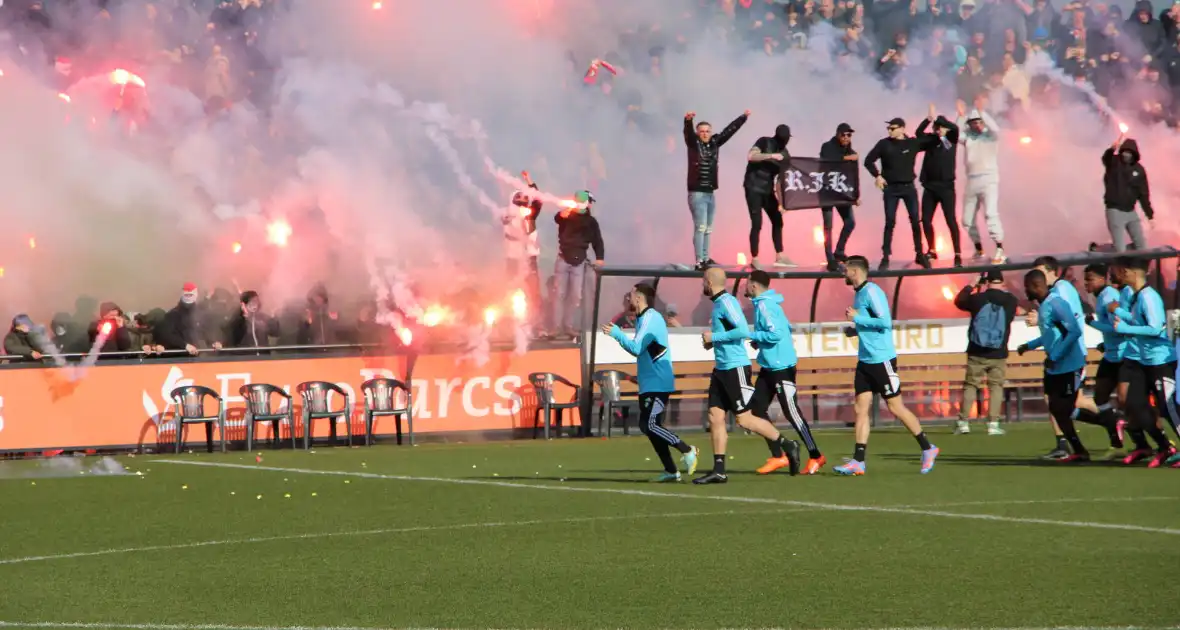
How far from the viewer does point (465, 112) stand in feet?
111

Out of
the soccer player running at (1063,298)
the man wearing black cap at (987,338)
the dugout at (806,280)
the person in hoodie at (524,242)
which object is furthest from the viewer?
the person in hoodie at (524,242)

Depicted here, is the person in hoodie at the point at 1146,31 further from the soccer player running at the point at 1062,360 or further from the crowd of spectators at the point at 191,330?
the crowd of spectators at the point at 191,330

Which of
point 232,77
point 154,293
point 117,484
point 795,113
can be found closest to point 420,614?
point 117,484

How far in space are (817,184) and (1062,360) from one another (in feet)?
29.3

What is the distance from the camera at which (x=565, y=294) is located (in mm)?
24891

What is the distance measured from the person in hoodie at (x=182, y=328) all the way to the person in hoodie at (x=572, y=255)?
5159 millimetres

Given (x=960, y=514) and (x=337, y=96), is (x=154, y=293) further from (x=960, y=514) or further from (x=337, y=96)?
(x=960, y=514)

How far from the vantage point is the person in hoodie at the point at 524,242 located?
83.2ft

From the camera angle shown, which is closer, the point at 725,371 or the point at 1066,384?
the point at 725,371

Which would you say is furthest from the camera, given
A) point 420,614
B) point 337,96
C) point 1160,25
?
point 337,96

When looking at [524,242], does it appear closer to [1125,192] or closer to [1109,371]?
[1125,192]

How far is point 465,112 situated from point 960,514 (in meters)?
23.5

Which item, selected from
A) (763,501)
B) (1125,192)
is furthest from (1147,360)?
(1125,192)

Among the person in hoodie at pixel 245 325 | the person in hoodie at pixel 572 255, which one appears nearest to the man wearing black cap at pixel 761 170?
the person in hoodie at pixel 572 255
